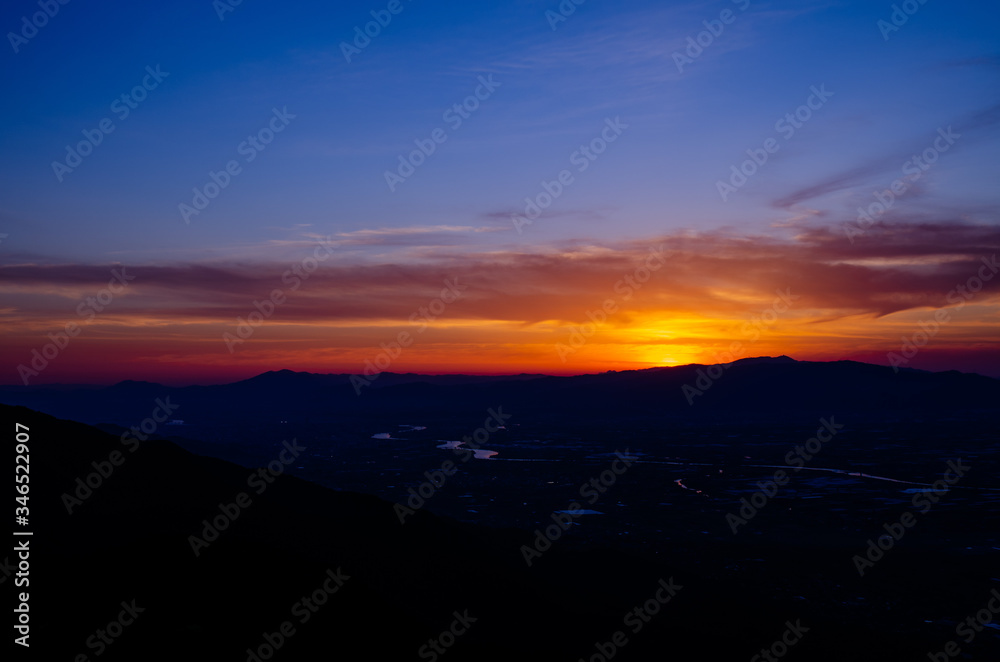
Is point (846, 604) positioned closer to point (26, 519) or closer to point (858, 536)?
point (858, 536)

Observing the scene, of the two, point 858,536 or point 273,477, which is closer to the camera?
point 273,477

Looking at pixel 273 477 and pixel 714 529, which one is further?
pixel 714 529

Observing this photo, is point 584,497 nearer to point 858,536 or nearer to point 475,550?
point 858,536

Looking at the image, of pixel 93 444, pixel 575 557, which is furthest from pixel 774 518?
pixel 93 444

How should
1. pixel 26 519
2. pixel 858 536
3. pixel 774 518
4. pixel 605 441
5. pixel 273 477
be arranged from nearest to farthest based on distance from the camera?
1. pixel 26 519
2. pixel 273 477
3. pixel 858 536
4. pixel 774 518
5. pixel 605 441

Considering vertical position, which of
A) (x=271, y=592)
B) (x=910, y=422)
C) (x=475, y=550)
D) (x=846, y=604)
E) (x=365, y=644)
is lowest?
(x=910, y=422)

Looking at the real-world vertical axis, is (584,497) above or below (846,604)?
below

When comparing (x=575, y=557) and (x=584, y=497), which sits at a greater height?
(x=575, y=557)

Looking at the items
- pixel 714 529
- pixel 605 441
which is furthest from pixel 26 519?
pixel 605 441

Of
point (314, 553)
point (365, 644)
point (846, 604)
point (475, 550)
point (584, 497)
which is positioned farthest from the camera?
point (584, 497)
